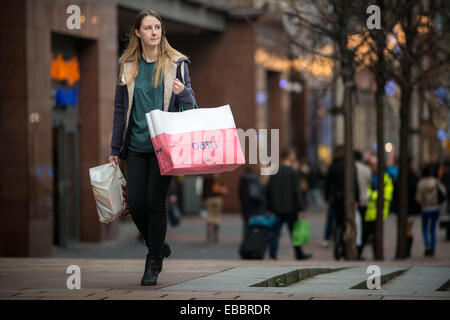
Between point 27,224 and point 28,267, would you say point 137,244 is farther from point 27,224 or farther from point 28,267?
point 28,267

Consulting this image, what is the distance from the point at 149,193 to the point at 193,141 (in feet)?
1.76

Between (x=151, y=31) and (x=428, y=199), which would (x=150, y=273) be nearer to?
(x=151, y=31)

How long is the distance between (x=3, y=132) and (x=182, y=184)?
47.7ft

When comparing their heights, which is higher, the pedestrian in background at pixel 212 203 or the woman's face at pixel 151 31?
the woman's face at pixel 151 31

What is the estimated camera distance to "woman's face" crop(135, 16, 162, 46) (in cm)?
646

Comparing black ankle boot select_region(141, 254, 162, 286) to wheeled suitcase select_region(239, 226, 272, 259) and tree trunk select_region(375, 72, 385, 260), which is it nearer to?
wheeled suitcase select_region(239, 226, 272, 259)

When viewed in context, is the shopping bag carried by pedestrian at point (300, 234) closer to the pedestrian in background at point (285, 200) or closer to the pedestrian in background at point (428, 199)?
the pedestrian in background at point (285, 200)

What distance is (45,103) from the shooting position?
55.3ft

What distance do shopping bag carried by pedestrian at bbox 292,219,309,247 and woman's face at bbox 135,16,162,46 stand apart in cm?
918

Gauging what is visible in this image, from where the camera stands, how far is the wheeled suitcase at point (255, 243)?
14.4 metres

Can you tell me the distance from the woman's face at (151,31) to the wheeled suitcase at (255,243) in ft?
26.8

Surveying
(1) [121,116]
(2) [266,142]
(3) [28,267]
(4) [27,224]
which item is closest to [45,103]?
(4) [27,224]
